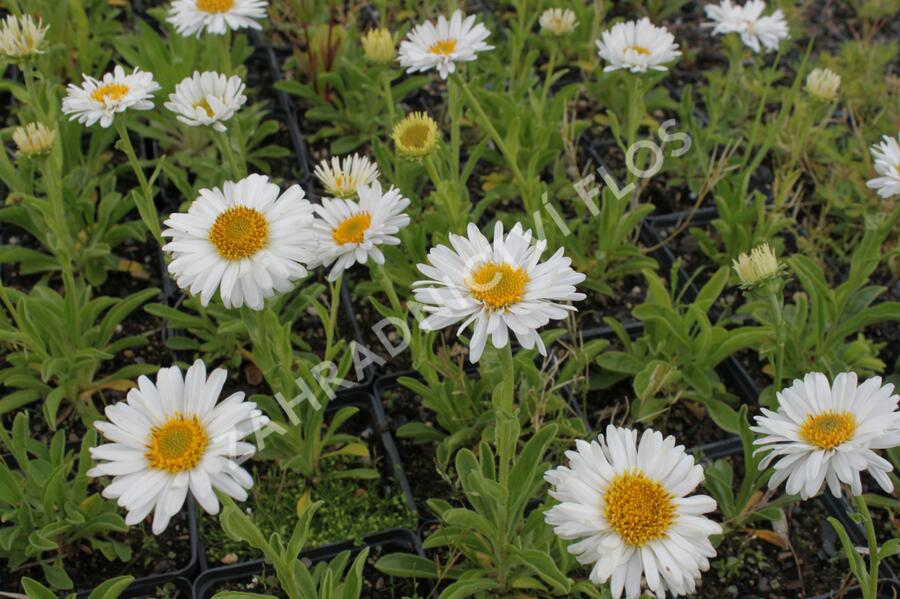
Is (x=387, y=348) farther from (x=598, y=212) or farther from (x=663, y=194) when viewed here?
(x=663, y=194)

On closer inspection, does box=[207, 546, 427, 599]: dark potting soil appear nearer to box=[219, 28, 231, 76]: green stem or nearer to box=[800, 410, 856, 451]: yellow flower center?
box=[800, 410, 856, 451]: yellow flower center

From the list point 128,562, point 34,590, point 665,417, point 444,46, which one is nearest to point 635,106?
point 444,46

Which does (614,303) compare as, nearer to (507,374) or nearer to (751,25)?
(751,25)

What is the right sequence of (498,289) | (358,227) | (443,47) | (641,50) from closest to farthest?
(498,289) < (358,227) < (443,47) < (641,50)

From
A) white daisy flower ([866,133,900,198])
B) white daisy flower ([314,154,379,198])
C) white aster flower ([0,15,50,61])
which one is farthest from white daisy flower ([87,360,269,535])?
white daisy flower ([866,133,900,198])

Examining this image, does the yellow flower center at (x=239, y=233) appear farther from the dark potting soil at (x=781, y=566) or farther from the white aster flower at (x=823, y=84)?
the white aster flower at (x=823, y=84)

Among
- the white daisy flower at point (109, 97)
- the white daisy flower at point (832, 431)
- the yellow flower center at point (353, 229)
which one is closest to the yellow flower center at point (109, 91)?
the white daisy flower at point (109, 97)
